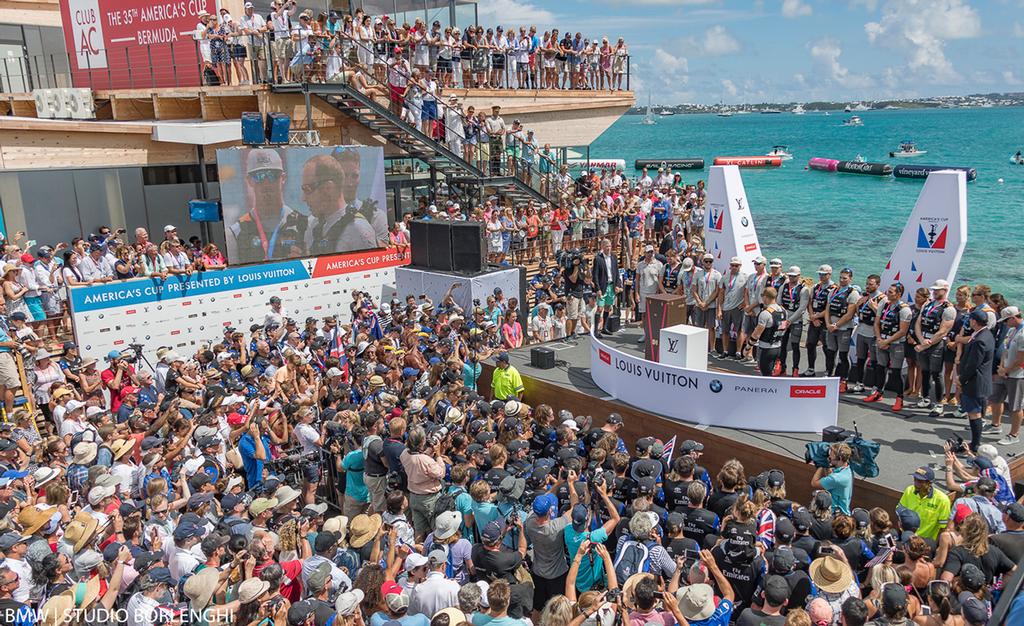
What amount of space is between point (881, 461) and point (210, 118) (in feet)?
58.3

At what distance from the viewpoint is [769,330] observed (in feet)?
35.7

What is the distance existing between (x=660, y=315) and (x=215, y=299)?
30.1 feet

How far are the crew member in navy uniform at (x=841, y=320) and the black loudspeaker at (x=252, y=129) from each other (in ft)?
39.8

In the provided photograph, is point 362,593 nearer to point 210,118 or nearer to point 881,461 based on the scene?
point 881,461

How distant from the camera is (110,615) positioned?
5.39 metres

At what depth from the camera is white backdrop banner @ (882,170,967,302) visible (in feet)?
35.9

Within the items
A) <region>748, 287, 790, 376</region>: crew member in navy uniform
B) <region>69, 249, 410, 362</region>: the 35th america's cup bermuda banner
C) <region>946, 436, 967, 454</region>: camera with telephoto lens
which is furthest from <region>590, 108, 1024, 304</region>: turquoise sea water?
<region>69, 249, 410, 362</region>: the 35th america's cup bermuda banner

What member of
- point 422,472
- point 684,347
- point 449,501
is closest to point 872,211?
point 684,347

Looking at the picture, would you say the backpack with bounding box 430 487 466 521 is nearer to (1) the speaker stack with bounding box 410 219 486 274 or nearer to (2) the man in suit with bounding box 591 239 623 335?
(2) the man in suit with bounding box 591 239 623 335

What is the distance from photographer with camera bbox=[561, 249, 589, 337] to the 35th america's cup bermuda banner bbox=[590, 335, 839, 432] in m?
3.90

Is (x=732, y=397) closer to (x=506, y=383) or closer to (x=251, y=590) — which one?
(x=506, y=383)

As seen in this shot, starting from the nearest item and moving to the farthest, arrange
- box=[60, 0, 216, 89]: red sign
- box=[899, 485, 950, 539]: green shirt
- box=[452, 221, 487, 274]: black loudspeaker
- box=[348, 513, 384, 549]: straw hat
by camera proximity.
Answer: box=[348, 513, 384, 549]: straw hat → box=[899, 485, 950, 539]: green shirt → box=[452, 221, 487, 274]: black loudspeaker → box=[60, 0, 216, 89]: red sign

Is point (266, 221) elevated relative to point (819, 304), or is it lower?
elevated

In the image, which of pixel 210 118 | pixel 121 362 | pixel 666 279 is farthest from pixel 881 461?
pixel 210 118
